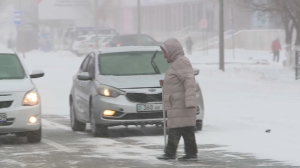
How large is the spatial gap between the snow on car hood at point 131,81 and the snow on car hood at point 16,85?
1.25 meters

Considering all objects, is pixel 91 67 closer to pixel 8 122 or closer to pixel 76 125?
pixel 76 125

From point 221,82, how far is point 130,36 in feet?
77.6

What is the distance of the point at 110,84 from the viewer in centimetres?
1348

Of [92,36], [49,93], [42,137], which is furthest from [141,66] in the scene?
[92,36]

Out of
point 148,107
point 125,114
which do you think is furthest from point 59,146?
point 148,107

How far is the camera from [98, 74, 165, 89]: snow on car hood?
43.8ft

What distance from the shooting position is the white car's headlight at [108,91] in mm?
13288

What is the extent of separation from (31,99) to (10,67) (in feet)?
4.34

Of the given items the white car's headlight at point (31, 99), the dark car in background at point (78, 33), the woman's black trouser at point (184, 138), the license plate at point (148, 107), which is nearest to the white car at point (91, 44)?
the dark car in background at point (78, 33)

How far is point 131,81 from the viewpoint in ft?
44.4

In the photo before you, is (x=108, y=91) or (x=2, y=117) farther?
(x=108, y=91)

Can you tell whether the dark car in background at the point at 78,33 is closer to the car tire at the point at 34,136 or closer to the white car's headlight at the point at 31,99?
the car tire at the point at 34,136

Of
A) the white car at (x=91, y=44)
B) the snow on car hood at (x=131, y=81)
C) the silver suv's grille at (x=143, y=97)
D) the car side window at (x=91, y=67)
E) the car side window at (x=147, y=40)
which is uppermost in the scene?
the car side window at (x=91, y=67)

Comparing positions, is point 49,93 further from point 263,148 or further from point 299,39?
point 263,148
